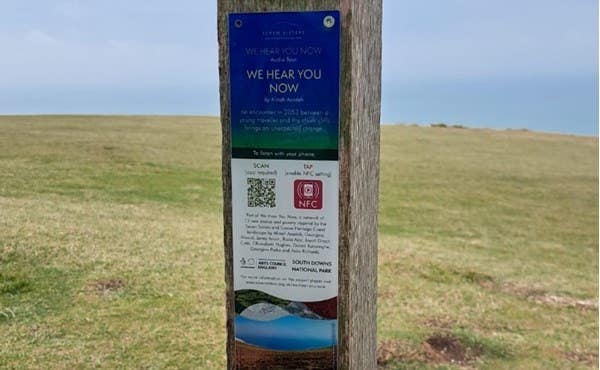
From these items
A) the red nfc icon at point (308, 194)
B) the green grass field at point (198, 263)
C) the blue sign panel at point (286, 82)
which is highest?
the blue sign panel at point (286, 82)

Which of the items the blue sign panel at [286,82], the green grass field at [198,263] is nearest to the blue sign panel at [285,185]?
the blue sign panel at [286,82]

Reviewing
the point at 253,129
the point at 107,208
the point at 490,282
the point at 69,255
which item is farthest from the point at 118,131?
the point at 253,129

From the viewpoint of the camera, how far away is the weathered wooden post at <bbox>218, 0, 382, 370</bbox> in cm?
295

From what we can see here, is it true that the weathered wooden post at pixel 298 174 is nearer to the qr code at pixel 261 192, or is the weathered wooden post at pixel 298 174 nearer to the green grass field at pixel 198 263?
the qr code at pixel 261 192

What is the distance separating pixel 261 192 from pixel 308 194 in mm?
262

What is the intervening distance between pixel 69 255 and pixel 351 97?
6330 millimetres

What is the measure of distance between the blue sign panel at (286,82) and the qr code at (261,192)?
0.14 meters

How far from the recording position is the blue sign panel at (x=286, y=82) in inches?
115

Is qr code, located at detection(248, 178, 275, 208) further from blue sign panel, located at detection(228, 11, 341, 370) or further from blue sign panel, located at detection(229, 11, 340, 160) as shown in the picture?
blue sign panel, located at detection(229, 11, 340, 160)

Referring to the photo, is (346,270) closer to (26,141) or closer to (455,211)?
(455,211)

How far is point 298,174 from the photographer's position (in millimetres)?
3027

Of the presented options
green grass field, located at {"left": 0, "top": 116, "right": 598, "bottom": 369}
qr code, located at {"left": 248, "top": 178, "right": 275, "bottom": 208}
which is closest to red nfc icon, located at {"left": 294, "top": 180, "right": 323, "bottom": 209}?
qr code, located at {"left": 248, "top": 178, "right": 275, "bottom": 208}

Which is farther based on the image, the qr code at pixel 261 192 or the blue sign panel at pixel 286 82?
the qr code at pixel 261 192

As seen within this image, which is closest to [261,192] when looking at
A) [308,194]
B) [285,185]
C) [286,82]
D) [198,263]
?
[285,185]
